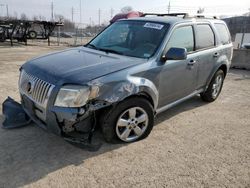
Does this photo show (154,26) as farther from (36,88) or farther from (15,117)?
(15,117)

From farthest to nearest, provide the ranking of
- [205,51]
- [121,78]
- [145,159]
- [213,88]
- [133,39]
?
[213,88] < [205,51] < [133,39] < [145,159] < [121,78]

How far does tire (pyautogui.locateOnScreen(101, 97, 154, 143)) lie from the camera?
345 centimetres

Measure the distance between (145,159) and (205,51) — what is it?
102 inches

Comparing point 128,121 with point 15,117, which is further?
point 15,117

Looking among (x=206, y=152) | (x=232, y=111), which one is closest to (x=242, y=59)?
(x=232, y=111)

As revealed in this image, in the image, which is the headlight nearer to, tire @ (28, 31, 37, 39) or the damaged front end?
Answer: the damaged front end

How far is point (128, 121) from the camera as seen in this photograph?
3688 millimetres

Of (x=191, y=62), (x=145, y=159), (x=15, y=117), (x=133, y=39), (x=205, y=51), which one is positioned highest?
(x=133, y=39)

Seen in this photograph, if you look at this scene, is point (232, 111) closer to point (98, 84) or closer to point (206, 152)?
point (206, 152)

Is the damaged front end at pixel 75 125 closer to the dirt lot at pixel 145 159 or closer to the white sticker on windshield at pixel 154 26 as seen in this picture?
the dirt lot at pixel 145 159

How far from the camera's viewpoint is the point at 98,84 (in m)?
3.15

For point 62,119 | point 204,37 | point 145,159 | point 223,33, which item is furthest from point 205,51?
point 62,119

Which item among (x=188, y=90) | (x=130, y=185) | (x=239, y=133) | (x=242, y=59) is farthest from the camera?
(x=242, y=59)

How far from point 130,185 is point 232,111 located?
342cm
